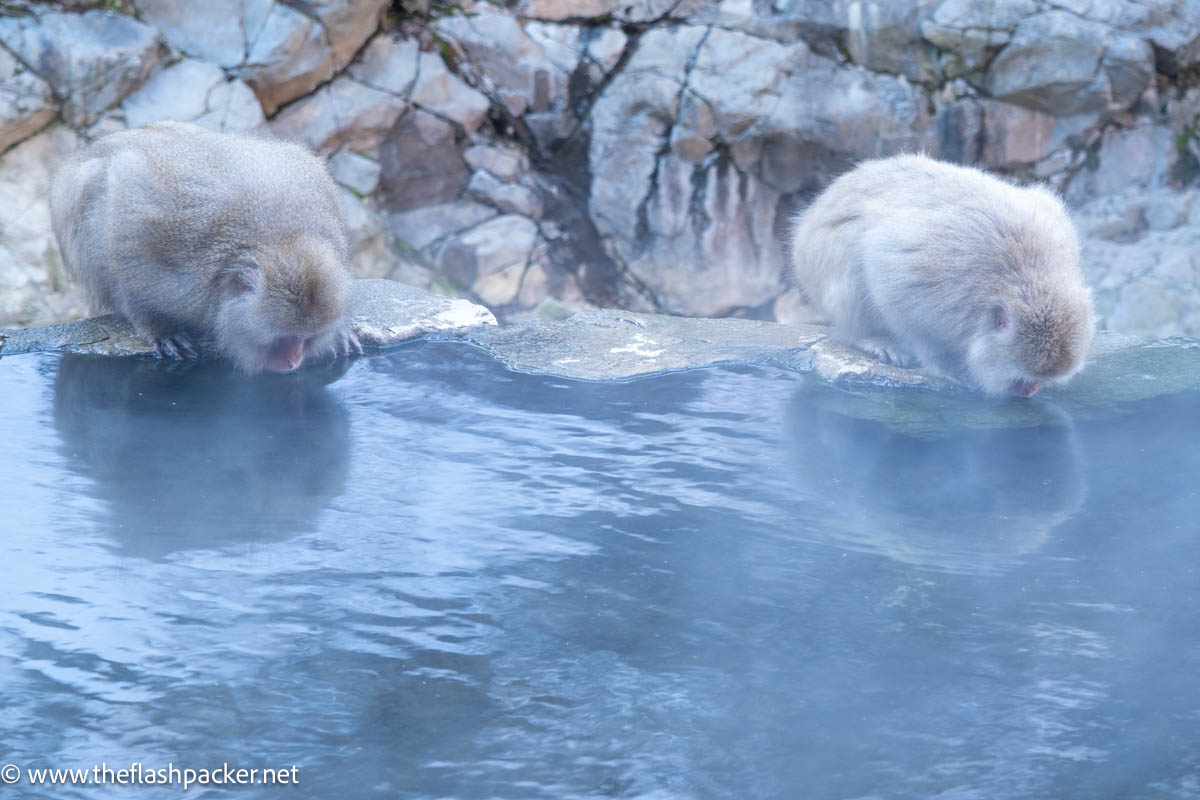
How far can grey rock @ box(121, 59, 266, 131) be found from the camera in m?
7.77

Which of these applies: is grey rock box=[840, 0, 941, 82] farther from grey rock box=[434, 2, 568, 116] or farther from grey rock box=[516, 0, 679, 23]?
grey rock box=[434, 2, 568, 116]

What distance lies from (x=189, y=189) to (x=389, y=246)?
4953 millimetres

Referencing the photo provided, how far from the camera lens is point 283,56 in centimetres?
812

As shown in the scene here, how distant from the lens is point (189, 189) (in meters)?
3.74

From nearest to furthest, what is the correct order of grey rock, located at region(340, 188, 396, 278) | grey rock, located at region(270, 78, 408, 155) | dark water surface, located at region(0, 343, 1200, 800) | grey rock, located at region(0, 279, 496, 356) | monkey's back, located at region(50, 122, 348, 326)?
1. dark water surface, located at region(0, 343, 1200, 800)
2. monkey's back, located at region(50, 122, 348, 326)
3. grey rock, located at region(0, 279, 496, 356)
4. grey rock, located at region(340, 188, 396, 278)
5. grey rock, located at region(270, 78, 408, 155)

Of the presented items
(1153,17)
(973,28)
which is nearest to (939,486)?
(973,28)

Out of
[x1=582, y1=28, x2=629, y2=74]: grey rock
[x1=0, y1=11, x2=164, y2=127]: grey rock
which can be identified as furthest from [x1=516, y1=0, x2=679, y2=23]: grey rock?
[x1=0, y1=11, x2=164, y2=127]: grey rock

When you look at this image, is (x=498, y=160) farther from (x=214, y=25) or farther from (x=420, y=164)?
(x=214, y=25)

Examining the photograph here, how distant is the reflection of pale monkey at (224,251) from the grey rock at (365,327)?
10cm

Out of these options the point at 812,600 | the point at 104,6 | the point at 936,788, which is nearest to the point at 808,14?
the point at 104,6

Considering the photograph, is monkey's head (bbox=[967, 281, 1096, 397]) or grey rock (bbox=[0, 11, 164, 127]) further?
grey rock (bbox=[0, 11, 164, 127])

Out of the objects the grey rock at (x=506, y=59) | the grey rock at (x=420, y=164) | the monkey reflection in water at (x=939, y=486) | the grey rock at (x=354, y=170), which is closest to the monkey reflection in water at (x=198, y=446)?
the monkey reflection in water at (x=939, y=486)

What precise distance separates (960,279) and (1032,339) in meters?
0.35

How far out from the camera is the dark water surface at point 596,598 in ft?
5.59
